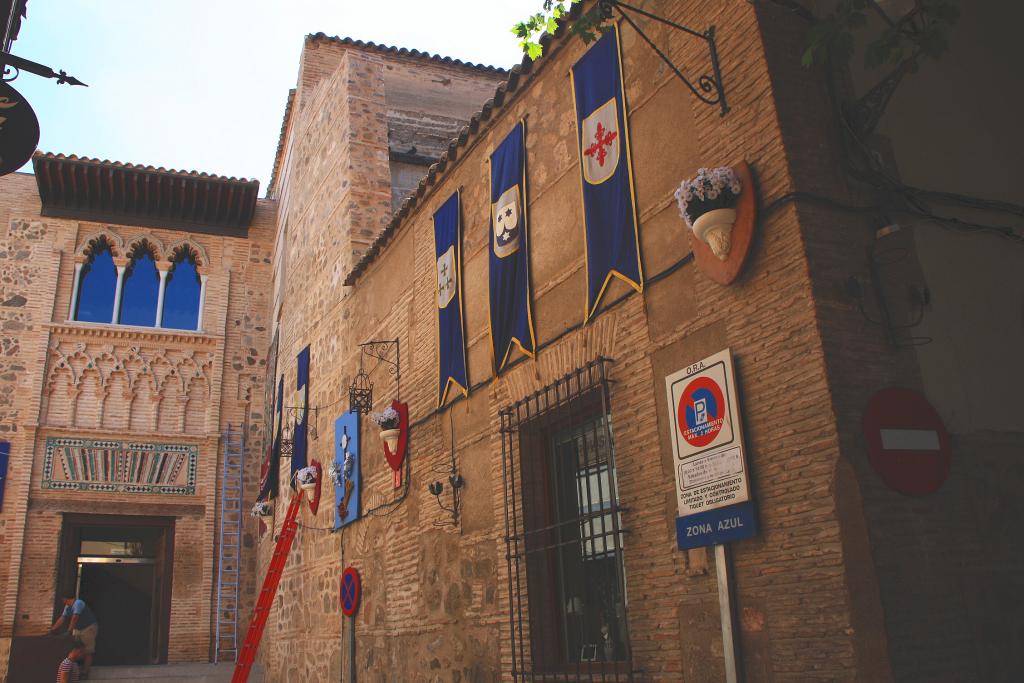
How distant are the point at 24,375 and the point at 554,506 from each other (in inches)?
510

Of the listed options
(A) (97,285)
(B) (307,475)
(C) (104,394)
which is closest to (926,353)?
(B) (307,475)

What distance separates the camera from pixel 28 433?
1569 cm

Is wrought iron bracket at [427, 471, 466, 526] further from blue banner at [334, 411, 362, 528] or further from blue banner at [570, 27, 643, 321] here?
blue banner at [334, 411, 362, 528]

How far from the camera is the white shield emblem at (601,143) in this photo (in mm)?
6285

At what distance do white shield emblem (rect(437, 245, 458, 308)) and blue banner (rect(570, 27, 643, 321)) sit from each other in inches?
92.0

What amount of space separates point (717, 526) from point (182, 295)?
15172 mm

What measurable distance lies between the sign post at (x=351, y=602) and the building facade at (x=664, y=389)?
0.09 m

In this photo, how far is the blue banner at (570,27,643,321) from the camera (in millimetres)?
5988

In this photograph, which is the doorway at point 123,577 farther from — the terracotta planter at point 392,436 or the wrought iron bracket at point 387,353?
the terracotta planter at point 392,436

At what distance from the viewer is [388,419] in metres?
9.28

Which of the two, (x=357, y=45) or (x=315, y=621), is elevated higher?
(x=357, y=45)

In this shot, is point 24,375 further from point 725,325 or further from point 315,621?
point 725,325

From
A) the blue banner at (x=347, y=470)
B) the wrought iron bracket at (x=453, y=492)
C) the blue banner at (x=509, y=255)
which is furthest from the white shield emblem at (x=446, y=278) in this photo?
the blue banner at (x=347, y=470)

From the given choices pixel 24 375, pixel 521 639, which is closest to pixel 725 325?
pixel 521 639
